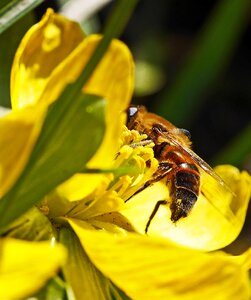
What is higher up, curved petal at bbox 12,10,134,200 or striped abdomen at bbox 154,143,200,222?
curved petal at bbox 12,10,134,200

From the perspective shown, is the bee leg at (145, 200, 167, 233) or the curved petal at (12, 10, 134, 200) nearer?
the curved petal at (12, 10, 134, 200)

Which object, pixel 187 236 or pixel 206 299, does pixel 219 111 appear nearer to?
pixel 187 236

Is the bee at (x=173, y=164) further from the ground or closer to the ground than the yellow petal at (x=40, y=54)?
closer to the ground

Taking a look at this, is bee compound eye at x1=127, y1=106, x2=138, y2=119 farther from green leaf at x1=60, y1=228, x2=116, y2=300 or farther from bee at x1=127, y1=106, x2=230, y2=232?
green leaf at x1=60, y1=228, x2=116, y2=300

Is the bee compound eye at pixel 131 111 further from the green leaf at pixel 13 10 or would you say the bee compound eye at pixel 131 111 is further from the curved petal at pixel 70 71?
the green leaf at pixel 13 10

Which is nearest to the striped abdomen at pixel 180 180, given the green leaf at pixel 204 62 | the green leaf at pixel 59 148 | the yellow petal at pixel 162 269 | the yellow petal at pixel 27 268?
the yellow petal at pixel 162 269

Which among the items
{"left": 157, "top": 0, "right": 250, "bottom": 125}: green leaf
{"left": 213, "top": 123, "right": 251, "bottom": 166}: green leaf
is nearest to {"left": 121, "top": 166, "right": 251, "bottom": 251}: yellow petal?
{"left": 213, "top": 123, "right": 251, "bottom": 166}: green leaf
